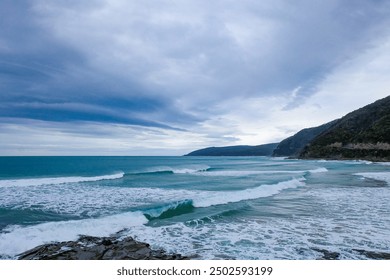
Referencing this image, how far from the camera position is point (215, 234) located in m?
8.90

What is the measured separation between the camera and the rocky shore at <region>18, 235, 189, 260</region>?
6.68m

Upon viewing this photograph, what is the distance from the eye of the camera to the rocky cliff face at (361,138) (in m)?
65.4

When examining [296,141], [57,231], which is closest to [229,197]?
[57,231]

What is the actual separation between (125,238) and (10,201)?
11.5 meters

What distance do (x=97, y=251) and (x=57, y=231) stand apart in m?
2.98

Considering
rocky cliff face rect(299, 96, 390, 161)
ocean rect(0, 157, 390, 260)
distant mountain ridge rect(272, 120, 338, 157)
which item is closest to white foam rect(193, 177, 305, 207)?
ocean rect(0, 157, 390, 260)

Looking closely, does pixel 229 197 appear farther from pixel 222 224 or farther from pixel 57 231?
pixel 57 231

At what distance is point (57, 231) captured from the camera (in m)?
9.05

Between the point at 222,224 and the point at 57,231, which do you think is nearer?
the point at 57,231

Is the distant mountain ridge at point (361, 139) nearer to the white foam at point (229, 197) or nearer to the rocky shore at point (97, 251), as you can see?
the white foam at point (229, 197)

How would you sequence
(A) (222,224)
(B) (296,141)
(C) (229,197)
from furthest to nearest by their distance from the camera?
(B) (296,141) → (C) (229,197) → (A) (222,224)

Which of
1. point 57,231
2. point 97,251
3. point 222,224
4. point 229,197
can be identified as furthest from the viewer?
point 229,197

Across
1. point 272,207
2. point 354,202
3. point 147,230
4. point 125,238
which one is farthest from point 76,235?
point 354,202
